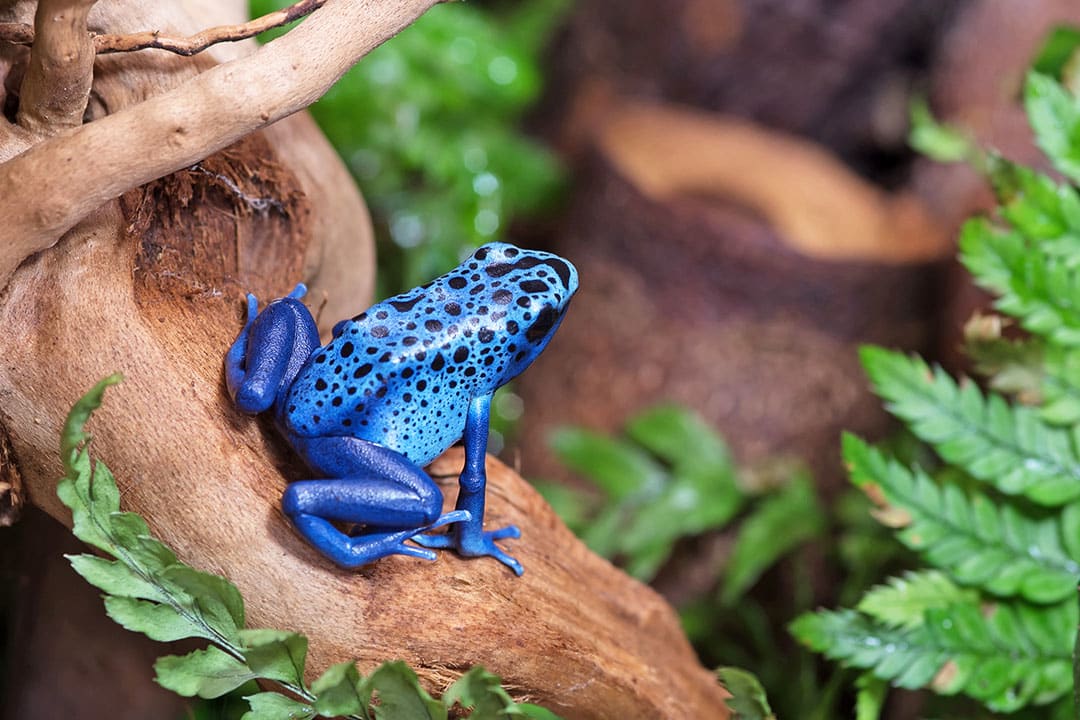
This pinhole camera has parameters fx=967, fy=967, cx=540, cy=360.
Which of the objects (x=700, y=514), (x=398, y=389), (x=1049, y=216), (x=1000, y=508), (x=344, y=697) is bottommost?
(x=700, y=514)

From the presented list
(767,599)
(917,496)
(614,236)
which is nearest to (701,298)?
(614,236)

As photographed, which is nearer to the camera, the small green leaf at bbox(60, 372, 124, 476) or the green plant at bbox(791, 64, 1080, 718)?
the small green leaf at bbox(60, 372, 124, 476)

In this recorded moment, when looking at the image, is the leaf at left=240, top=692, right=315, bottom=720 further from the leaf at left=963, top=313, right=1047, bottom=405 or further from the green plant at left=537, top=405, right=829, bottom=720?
the leaf at left=963, top=313, right=1047, bottom=405

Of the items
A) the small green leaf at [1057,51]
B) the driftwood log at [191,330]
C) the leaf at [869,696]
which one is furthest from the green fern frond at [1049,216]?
the driftwood log at [191,330]

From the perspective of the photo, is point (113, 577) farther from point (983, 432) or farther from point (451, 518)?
point (983, 432)

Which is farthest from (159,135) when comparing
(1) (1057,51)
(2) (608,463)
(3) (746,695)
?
(1) (1057,51)

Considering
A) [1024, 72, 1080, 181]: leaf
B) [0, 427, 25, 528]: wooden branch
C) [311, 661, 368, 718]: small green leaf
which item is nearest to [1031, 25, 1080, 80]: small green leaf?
[1024, 72, 1080, 181]: leaf

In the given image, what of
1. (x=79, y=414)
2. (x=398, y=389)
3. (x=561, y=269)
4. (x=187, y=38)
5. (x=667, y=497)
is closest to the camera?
(x=79, y=414)
